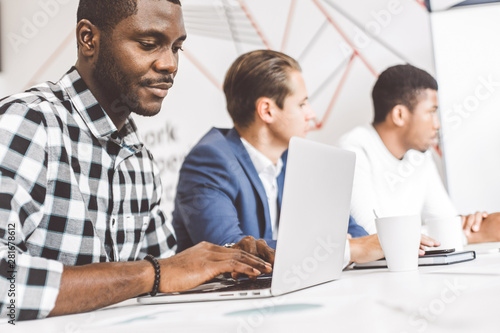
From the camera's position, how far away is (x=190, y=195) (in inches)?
62.5

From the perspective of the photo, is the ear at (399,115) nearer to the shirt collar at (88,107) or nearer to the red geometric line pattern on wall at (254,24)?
the red geometric line pattern on wall at (254,24)

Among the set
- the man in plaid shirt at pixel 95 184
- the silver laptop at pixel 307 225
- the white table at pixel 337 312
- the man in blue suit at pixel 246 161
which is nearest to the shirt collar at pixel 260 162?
the man in blue suit at pixel 246 161

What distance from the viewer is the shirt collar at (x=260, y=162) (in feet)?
6.00

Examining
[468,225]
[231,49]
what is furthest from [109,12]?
[231,49]

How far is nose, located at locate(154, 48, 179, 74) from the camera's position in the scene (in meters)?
1.14

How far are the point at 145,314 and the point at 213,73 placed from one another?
2.08m

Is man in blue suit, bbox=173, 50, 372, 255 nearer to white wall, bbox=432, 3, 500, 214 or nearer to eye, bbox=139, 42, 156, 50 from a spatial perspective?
eye, bbox=139, 42, 156, 50

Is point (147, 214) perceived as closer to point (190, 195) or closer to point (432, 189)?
point (190, 195)

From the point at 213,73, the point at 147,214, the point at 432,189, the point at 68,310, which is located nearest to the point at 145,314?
the point at 68,310

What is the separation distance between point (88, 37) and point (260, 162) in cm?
85

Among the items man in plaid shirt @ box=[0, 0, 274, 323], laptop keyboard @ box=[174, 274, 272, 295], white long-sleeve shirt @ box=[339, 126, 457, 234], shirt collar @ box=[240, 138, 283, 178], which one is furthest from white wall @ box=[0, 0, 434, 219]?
laptop keyboard @ box=[174, 274, 272, 295]

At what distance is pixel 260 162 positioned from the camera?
1.82m

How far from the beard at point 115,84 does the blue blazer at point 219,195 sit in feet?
1.39

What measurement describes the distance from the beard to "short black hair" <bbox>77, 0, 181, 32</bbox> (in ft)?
0.14
